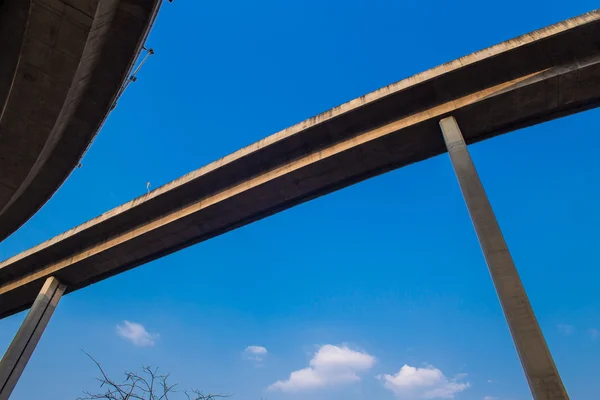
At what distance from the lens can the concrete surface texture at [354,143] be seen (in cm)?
843

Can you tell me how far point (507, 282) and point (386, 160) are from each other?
4717mm

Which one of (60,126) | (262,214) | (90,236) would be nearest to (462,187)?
(262,214)

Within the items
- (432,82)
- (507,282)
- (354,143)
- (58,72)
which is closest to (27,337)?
(58,72)

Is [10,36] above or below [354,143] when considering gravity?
below

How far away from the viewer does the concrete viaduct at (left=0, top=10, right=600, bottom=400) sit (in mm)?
7773

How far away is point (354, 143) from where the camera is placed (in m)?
9.88

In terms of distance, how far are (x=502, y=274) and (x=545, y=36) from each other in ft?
18.5

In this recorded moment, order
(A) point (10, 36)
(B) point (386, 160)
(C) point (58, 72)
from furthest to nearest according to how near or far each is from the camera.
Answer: (B) point (386, 160), (C) point (58, 72), (A) point (10, 36)

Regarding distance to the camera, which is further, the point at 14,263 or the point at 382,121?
the point at 14,263

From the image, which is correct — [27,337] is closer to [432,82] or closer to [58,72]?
[58,72]

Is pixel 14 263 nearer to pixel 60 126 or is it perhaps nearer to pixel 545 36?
pixel 60 126

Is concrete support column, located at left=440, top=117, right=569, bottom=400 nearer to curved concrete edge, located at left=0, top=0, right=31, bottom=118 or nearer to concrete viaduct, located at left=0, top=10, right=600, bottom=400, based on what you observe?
concrete viaduct, located at left=0, top=10, right=600, bottom=400

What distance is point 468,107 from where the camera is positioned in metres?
8.95

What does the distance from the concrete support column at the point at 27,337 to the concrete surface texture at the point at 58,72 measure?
626 cm
